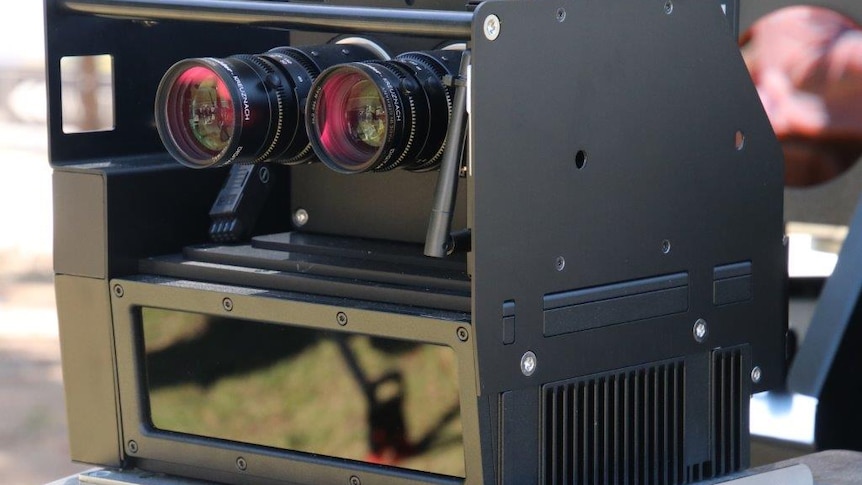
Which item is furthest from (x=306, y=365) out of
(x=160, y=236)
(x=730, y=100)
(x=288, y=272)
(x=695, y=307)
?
(x=730, y=100)

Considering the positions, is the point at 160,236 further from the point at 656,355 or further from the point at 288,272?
the point at 656,355

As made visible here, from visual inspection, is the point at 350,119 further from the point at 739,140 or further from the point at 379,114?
the point at 739,140

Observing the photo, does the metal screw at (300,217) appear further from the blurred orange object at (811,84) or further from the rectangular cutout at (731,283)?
the blurred orange object at (811,84)

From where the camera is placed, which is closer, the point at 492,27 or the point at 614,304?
→ the point at 492,27

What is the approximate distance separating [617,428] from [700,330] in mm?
135

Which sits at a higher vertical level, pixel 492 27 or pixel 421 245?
pixel 492 27

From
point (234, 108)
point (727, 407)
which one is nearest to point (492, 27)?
point (234, 108)

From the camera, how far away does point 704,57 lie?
1399 millimetres

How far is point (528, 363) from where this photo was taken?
129 cm

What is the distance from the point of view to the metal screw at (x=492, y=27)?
3.96 ft

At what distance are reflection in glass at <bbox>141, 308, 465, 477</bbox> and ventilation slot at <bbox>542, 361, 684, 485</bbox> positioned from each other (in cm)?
9

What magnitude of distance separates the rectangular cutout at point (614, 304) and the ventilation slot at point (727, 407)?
0.32 feet

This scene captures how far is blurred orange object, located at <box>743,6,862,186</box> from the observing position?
246 centimetres

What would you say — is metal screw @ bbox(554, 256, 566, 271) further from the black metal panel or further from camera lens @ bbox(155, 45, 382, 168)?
camera lens @ bbox(155, 45, 382, 168)
